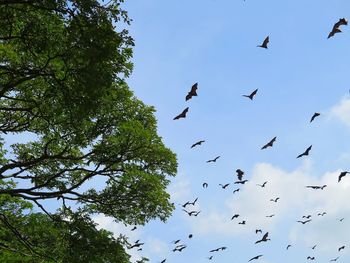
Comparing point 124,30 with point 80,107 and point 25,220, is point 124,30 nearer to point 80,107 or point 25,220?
point 80,107

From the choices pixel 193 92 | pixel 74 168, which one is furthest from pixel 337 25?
pixel 74 168

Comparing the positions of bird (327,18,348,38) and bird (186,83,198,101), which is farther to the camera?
bird (327,18,348,38)

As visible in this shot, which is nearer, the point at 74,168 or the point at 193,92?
the point at 193,92

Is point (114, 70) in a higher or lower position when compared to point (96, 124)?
lower

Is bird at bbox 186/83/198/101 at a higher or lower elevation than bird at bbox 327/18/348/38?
lower

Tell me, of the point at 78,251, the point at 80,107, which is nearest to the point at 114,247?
the point at 78,251

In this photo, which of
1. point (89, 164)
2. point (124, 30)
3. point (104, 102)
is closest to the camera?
point (124, 30)

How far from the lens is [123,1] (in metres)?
10.5

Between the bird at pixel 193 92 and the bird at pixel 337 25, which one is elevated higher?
the bird at pixel 337 25

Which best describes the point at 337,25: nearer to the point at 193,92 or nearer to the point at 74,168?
the point at 193,92

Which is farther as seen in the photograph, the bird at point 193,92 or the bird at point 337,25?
the bird at point 337,25

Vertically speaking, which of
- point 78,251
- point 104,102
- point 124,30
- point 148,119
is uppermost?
point 148,119

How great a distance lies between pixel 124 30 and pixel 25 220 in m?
11.7

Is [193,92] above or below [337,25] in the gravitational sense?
below
